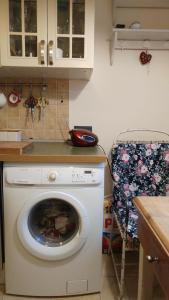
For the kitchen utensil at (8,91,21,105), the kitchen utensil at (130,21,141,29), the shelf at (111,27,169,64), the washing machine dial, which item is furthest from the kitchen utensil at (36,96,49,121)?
the kitchen utensil at (130,21,141,29)

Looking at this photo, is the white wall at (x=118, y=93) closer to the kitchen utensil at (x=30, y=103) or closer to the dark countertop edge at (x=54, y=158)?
the kitchen utensil at (x=30, y=103)

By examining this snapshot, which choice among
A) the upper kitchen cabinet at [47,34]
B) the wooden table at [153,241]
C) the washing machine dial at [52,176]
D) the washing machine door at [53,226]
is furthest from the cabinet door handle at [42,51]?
the wooden table at [153,241]

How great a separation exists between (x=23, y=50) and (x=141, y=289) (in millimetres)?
1529

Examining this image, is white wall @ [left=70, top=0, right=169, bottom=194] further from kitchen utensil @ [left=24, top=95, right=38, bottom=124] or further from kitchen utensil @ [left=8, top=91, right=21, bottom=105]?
kitchen utensil @ [left=8, top=91, right=21, bottom=105]

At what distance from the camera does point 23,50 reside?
5.49 feet

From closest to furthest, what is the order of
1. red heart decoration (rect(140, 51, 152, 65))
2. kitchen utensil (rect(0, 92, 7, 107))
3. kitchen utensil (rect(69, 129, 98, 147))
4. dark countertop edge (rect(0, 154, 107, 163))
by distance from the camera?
1. dark countertop edge (rect(0, 154, 107, 163))
2. kitchen utensil (rect(69, 129, 98, 147))
3. kitchen utensil (rect(0, 92, 7, 107))
4. red heart decoration (rect(140, 51, 152, 65))

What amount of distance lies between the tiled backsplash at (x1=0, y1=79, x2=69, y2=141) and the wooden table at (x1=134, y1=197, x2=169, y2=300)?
3.95 ft

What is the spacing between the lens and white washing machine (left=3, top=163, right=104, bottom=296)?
59.2 inches

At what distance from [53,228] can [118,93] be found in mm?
1190

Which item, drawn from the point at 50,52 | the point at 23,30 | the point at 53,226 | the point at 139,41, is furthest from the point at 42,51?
the point at 53,226

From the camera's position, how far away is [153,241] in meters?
0.87

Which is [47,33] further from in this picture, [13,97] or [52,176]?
[52,176]

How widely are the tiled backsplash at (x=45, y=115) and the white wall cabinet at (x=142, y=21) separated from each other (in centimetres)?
54

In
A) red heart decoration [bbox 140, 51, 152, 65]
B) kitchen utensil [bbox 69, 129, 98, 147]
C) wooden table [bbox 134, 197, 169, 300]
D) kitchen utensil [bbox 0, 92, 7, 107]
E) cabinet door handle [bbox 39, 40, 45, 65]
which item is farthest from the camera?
red heart decoration [bbox 140, 51, 152, 65]
